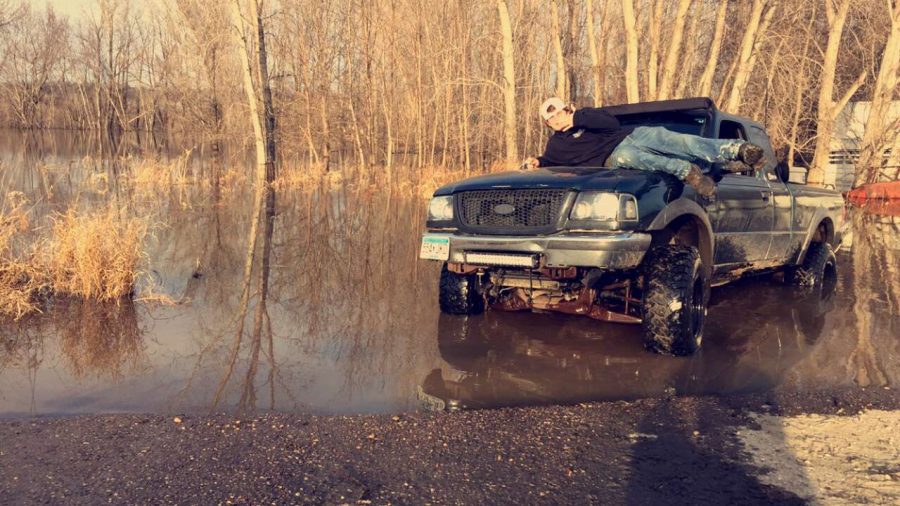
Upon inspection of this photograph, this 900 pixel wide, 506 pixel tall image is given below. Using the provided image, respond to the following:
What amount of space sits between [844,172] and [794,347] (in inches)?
954

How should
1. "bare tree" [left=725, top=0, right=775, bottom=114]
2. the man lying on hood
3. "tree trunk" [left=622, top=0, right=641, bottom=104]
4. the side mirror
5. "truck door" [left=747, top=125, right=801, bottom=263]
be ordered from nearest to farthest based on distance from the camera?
the man lying on hood
"truck door" [left=747, top=125, right=801, bottom=263]
the side mirror
"tree trunk" [left=622, top=0, right=641, bottom=104]
"bare tree" [left=725, top=0, right=775, bottom=114]

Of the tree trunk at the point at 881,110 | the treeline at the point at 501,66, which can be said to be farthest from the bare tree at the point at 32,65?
the tree trunk at the point at 881,110

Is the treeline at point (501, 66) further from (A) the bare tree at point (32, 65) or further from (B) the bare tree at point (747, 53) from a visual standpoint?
(A) the bare tree at point (32, 65)

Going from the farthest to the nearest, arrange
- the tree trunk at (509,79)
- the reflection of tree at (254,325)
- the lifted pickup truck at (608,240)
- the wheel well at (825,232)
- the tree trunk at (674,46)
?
1. the tree trunk at (509,79)
2. the tree trunk at (674,46)
3. the wheel well at (825,232)
4. the lifted pickup truck at (608,240)
5. the reflection of tree at (254,325)

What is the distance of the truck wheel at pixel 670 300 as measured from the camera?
484cm

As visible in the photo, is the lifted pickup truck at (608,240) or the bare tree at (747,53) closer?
the lifted pickup truck at (608,240)

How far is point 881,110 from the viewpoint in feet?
64.3

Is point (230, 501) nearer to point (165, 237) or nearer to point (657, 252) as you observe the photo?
point (657, 252)

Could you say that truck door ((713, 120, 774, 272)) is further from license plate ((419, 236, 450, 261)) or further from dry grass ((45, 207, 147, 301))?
dry grass ((45, 207, 147, 301))

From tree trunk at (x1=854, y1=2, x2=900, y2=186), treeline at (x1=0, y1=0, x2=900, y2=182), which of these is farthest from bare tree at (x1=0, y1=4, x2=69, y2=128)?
tree trunk at (x1=854, y1=2, x2=900, y2=186)

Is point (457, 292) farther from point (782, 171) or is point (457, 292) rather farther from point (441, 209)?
point (782, 171)

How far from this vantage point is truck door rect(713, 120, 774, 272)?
19.4 ft

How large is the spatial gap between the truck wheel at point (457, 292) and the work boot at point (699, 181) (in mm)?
1922

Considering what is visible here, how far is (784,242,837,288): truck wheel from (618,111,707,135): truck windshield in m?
2.53
